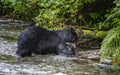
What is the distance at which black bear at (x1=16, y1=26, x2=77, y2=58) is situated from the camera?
9219 mm

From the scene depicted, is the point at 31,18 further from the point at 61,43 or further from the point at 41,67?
the point at 41,67

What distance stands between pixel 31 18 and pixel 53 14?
425 cm

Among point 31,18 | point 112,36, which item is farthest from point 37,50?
point 31,18

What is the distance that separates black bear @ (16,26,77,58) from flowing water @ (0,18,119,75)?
0.27m

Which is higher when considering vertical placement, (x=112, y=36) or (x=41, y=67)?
(x=112, y=36)

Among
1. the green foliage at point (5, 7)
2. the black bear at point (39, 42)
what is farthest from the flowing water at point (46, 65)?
the green foliage at point (5, 7)

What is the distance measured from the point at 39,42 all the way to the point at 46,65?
1.54 metres

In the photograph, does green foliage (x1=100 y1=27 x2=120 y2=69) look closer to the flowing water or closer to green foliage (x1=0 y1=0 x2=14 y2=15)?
the flowing water

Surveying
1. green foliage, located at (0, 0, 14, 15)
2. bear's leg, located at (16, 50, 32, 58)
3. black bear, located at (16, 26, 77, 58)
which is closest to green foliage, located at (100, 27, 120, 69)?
black bear, located at (16, 26, 77, 58)

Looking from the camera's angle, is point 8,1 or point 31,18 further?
point 8,1

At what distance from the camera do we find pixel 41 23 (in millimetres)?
14211

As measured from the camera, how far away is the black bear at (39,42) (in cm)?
922

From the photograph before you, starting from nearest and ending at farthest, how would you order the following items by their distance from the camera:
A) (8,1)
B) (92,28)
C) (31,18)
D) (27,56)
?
(27,56) < (92,28) < (31,18) < (8,1)

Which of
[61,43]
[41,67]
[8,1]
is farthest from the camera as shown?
[8,1]
